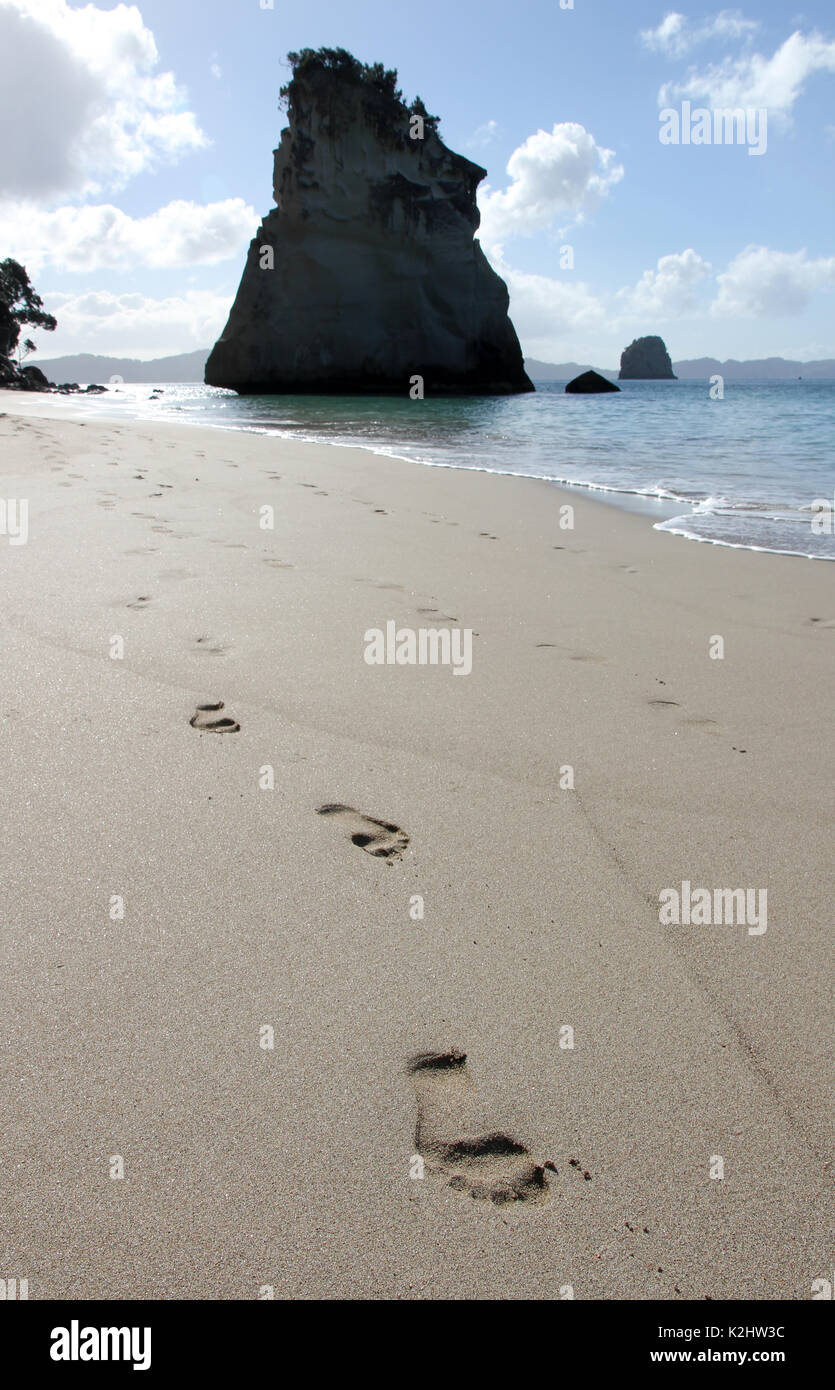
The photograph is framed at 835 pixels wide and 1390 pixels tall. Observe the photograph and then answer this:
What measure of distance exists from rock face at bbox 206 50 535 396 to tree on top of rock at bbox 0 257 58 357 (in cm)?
1123

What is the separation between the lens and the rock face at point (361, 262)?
42688 millimetres

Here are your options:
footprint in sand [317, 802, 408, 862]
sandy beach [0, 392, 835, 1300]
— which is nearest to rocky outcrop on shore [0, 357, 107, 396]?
sandy beach [0, 392, 835, 1300]

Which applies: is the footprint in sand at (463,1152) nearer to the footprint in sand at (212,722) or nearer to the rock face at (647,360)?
the footprint in sand at (212,722)

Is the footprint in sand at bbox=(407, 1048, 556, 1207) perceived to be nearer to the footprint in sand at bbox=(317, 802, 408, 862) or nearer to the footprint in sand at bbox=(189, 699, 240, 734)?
the footprint in sand at bbox=(317, 802, 408, 862)

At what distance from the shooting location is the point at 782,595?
4.61 m

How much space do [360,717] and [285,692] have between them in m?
0.32

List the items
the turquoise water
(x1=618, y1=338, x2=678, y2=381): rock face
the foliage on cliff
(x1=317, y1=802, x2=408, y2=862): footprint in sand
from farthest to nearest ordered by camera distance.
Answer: (x1=618, y1=338, x2=678, y2=381): rock face
the foliage on cliff
the turquoise water
(x1=317, y1=802, x2=408, y2=862): footprint in sand

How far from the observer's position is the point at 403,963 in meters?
1.69

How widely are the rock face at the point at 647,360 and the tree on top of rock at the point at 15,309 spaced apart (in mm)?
102558

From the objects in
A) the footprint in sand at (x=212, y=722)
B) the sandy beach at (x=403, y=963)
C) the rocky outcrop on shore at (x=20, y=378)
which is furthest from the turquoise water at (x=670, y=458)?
the rocky outcrop on shore at (x=20, y=378)

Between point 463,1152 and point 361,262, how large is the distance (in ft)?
167

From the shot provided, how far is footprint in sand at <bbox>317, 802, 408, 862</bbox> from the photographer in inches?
81.4

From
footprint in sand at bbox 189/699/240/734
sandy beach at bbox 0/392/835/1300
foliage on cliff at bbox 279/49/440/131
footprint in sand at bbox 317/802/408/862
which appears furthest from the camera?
foliage on cliff at bbox 279/49/440/131
